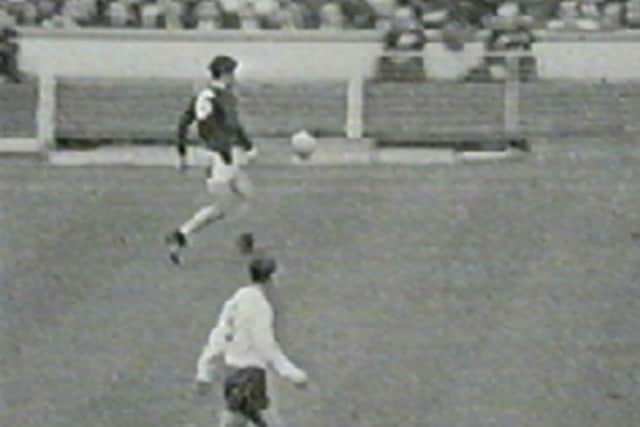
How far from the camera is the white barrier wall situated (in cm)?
3325

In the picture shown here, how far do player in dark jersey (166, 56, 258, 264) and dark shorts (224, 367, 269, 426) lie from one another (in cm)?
642

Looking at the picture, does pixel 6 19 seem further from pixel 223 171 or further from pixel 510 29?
pixel 223 171

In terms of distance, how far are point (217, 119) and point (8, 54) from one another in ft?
33.0

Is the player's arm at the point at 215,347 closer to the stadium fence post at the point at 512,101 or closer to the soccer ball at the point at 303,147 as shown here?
the soccer ball at the point at 303,147

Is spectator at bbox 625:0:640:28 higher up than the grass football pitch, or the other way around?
spectator at bbox 625:0:640:28

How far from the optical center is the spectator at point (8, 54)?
33375mm

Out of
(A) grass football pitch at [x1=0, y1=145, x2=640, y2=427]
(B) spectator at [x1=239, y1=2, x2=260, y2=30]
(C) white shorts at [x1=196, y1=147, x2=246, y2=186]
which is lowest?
(A) grass football pitch at [x1=0, y1=145, x2=640, y2=427]

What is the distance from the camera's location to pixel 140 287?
2341 centimetres

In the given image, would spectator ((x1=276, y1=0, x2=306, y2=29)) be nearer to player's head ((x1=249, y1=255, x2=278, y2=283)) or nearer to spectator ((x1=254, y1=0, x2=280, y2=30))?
spectator ((x1=254, y1=0, x2=280, y2=30))

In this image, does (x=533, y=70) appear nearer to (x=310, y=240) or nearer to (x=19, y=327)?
(x=310, y=240)

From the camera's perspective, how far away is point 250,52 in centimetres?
3400

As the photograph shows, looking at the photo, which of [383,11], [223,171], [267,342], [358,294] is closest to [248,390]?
[267,342]

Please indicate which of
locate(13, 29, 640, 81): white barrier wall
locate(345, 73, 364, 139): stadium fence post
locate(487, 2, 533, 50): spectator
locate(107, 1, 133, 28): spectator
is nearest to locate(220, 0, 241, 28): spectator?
locate(13, 29, 640, 81): white barrier wall

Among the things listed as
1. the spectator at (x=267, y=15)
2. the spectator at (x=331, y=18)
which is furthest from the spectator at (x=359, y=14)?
the spectator at (x=267, y=15)
